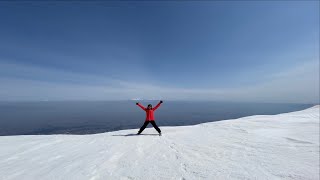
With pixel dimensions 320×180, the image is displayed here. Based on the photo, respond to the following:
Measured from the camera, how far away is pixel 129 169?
4758 mm

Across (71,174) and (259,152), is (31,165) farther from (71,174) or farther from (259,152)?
(259,152)

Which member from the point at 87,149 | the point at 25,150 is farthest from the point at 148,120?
the point at 25,150

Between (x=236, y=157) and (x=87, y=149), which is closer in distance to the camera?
(x=236, y=157)

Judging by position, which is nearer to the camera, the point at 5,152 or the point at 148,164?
the point at 148,164

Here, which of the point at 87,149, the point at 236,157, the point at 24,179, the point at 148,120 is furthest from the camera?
the point at 148,120

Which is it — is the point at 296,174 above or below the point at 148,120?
below

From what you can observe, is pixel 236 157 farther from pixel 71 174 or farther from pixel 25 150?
pixel 25 150

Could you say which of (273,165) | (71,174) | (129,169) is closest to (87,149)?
(71,174)

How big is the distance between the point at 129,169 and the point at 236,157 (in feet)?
12.7

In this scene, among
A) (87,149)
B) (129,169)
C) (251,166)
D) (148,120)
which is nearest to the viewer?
(129,169)

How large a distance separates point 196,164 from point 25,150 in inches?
276

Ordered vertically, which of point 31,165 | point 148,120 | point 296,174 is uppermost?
point 148,120

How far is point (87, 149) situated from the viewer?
23.2 feet

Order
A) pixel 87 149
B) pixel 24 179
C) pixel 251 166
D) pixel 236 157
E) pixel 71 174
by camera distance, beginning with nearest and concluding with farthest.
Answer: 1. pixel 24 179
2. pixel 71 174
3. pixel 251 166
4. pixel 236 157
5. pixel 87 149
